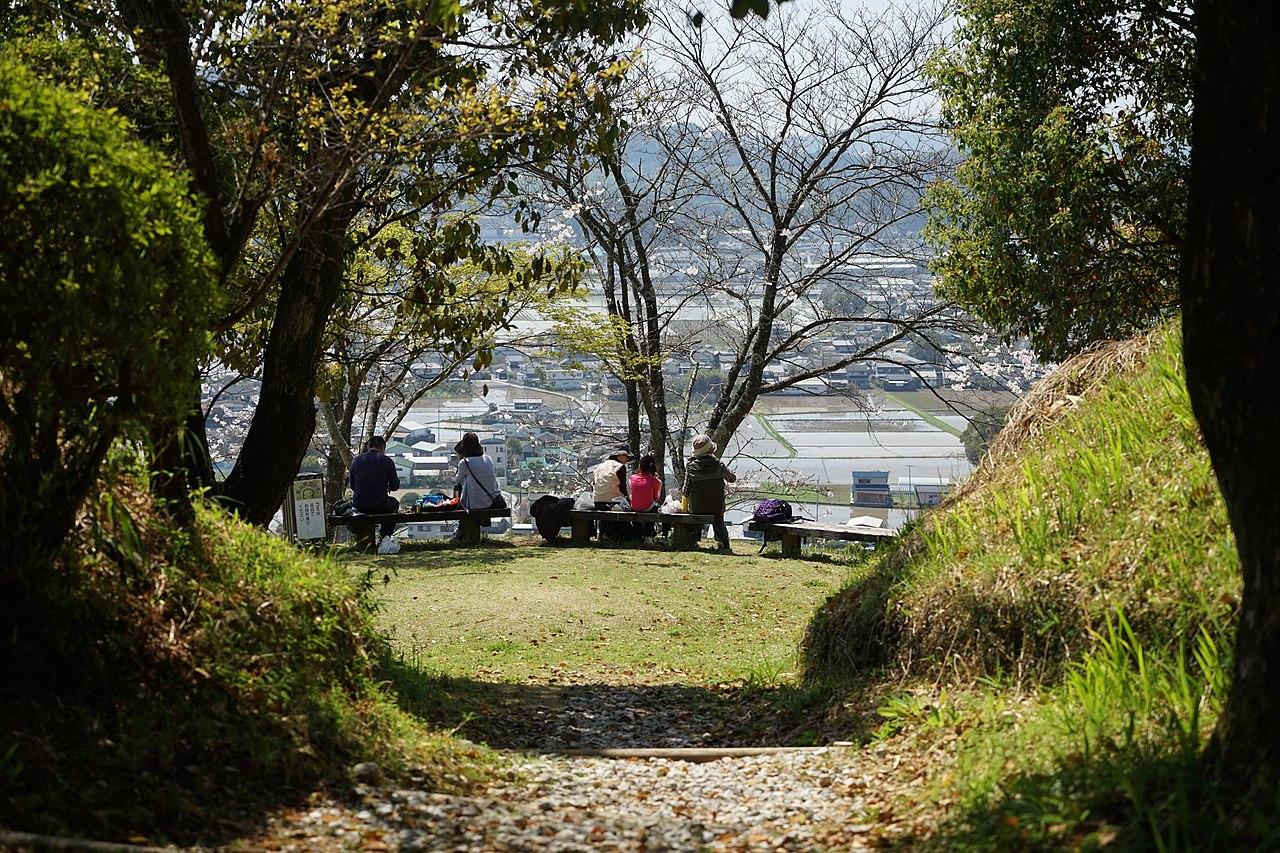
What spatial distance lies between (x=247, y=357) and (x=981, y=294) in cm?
751

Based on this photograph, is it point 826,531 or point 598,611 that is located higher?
point 826,531

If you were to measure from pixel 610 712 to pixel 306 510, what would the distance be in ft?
20.3

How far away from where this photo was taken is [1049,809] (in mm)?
3664

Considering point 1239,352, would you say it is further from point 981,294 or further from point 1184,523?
point 981,294

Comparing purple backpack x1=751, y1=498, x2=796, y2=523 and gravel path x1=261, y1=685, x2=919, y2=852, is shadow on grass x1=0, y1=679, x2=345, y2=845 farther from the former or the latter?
purple backpack x1=751, y1=498, x2=796, y2=523

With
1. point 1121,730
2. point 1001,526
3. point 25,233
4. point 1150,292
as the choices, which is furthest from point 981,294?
point 25,233

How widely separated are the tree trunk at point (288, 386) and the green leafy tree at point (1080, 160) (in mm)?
7299

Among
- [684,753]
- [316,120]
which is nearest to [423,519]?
[316,120]

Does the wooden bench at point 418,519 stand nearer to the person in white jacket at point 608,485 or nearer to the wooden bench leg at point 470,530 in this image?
the wooden bench leg at point 470,530

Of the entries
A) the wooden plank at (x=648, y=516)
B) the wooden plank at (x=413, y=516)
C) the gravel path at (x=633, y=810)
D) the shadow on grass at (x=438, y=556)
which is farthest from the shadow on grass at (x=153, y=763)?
the wooden plank at (x=648, y=516)

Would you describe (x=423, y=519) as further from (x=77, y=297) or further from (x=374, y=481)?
(x=77, y=297)

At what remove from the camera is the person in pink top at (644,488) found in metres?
15.3

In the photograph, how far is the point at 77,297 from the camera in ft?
13.8

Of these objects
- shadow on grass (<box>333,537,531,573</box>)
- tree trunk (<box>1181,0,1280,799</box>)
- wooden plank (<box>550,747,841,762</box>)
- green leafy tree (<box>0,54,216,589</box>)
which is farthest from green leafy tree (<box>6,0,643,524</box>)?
shadow on grass (<box>333,537,531,573</box>)
